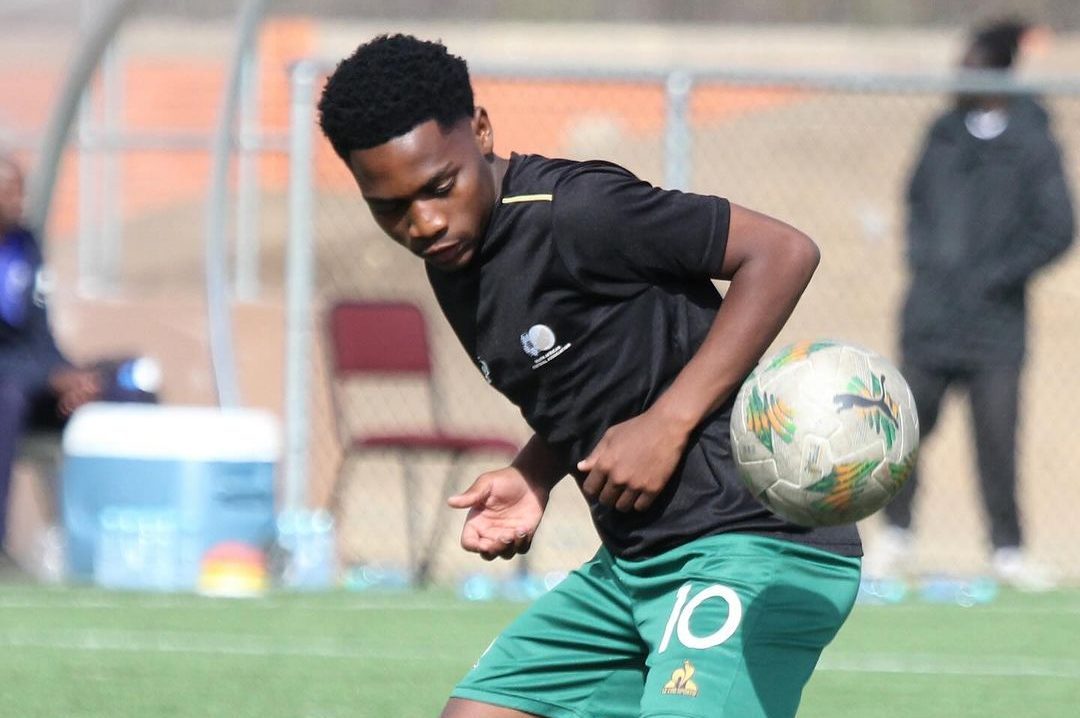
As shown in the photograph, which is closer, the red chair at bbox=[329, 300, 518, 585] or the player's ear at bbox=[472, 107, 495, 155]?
the player's ear at bbox=[472, 107, 495, 155]

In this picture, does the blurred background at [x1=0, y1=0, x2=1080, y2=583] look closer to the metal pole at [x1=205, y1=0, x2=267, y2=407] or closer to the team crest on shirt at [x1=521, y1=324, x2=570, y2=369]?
the metal pole at [x1=205, y1=0, x2=267, y2=407]

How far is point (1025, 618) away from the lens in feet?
27.1

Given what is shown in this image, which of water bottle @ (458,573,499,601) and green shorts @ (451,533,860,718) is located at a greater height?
green shorts @ (451,533,860,718)

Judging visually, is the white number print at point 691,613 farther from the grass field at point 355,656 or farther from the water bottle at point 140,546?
the water bottle at point 140,546

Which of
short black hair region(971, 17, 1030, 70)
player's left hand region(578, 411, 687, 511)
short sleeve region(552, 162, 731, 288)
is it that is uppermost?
short sleeve region(552, 162, 731, 288)

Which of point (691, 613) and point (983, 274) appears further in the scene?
point (983, 274)

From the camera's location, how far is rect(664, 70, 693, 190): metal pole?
9852 mm

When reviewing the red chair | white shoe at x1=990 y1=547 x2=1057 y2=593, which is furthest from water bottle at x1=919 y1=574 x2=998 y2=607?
the red chair

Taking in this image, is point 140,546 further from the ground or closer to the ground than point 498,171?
closer to the ground

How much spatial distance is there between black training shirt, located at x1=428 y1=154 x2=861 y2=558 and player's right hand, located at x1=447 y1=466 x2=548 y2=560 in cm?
24

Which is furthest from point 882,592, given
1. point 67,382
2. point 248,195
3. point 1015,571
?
point 248,195

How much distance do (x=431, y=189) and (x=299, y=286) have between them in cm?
619

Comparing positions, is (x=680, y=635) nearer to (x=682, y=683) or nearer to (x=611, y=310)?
(x=682, y=683)

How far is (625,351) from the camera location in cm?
402
